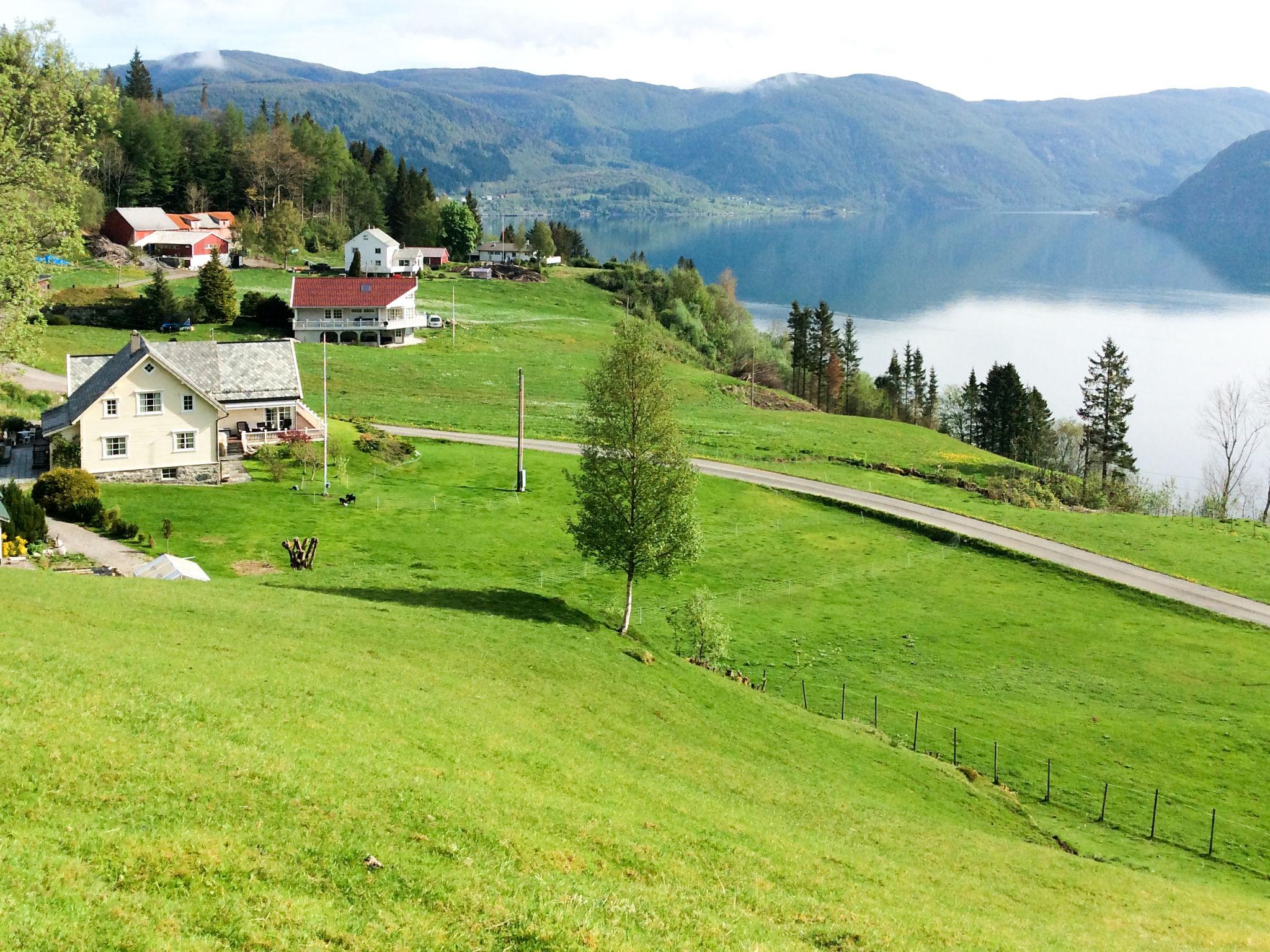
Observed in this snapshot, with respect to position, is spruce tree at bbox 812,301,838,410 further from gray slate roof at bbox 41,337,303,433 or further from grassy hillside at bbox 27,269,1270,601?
gray slate roof at bbox 41,337,303,433

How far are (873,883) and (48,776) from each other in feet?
49.7

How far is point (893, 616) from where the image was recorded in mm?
51156

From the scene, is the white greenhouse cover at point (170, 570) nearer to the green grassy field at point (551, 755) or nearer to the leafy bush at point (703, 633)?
the green grassy field at point (551, 755)

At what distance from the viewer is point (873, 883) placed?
68.3 feet

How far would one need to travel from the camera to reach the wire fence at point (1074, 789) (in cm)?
3275

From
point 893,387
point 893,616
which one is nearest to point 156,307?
point 893,616

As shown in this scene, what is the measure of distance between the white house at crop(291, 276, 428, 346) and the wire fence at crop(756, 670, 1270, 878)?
87.0 m

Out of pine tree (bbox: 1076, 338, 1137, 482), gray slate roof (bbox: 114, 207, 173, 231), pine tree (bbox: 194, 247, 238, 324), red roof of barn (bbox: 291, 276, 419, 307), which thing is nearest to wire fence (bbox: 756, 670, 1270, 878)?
pine tree (bbox: 1076, 338, 1137, 482)

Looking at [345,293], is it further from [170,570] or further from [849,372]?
[170,570]

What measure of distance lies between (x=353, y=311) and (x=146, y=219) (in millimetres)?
53326

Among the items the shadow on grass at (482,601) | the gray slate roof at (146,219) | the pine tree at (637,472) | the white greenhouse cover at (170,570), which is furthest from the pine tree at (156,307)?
the pine tree at (637,472)

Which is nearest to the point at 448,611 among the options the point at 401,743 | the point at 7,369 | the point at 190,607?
the point at 190,607

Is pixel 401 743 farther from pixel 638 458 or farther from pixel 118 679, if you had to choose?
pixel 638 458

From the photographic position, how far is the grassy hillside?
66.1 meters
